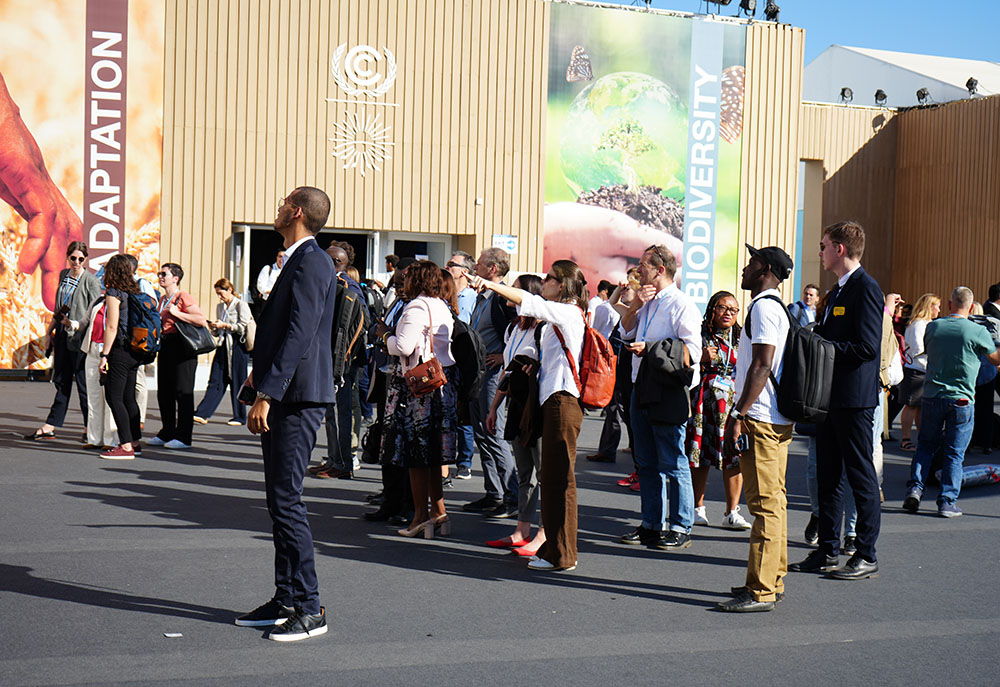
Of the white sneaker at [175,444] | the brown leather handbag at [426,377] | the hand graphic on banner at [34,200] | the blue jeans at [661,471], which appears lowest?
the white sneaker at [175,444]

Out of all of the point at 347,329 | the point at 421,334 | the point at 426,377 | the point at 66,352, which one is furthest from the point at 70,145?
the point at 426,377

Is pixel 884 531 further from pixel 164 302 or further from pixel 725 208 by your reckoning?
pixel 725 208

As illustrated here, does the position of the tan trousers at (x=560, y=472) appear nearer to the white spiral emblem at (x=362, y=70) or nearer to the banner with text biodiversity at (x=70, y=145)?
the banner with text biodiversity at (x=70, y=145)

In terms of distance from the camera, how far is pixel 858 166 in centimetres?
2592

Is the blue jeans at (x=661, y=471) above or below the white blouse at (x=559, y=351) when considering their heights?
below

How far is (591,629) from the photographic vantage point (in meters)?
5.52

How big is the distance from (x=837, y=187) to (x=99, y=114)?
16.2 m

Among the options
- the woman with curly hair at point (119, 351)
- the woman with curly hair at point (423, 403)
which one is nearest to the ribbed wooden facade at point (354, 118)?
the woman with curly hair at point (119, 351)

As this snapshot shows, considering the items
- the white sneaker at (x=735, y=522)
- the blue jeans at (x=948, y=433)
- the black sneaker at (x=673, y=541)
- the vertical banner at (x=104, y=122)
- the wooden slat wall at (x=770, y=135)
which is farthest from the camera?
the wooden slat wall at (x=770, y=135)

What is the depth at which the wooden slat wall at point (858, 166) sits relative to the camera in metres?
25.3

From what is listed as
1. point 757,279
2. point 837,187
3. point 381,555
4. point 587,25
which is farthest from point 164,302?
point 837,187

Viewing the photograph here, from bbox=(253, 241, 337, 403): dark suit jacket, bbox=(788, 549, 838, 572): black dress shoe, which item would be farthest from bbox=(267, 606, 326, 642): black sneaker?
bbox=(788, 549, 838, 572): black dress shoe

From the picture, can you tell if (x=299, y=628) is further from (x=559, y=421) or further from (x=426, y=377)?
(x=426, y=377)

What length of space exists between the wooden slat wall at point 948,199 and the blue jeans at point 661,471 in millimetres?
18681
